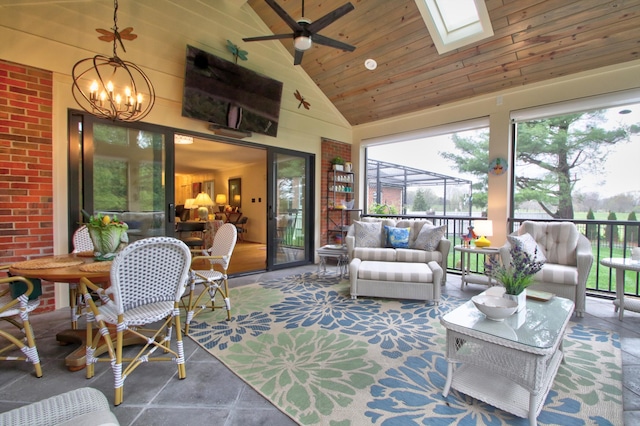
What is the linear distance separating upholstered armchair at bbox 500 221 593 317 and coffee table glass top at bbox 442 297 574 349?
1074 mm

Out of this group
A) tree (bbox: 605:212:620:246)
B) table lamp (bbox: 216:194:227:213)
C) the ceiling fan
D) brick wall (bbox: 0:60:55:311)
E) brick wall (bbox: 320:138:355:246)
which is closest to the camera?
the ceiling fan

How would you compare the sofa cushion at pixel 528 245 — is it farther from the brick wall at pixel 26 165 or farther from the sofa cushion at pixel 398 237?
the brick wall at pixel 26 165

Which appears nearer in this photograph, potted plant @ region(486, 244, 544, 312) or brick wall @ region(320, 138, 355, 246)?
potted plant @ region(486, 244, 544, 312)

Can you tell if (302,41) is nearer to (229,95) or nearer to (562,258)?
(229,95)

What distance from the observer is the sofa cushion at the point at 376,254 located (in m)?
4.27

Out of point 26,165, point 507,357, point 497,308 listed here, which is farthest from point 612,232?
point 26,165

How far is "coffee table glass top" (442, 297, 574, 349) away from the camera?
1.62 metres

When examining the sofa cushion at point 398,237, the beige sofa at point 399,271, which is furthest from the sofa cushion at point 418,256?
the sofa cushion at point 398,237

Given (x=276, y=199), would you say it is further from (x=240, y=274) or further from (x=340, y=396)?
(x=340, y=396)

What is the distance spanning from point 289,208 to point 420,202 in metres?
2.54

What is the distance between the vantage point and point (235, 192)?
939 cm

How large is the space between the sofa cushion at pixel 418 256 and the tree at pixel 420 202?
1.69m

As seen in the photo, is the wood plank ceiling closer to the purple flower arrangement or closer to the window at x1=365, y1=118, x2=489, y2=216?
the window at x1=365, y1=118, x2=489, y2=216

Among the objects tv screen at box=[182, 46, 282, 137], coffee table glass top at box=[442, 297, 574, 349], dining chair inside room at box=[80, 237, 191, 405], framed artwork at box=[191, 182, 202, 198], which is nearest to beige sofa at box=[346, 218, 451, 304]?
coffee table glass top at box=[442, 297, 574, 349]
